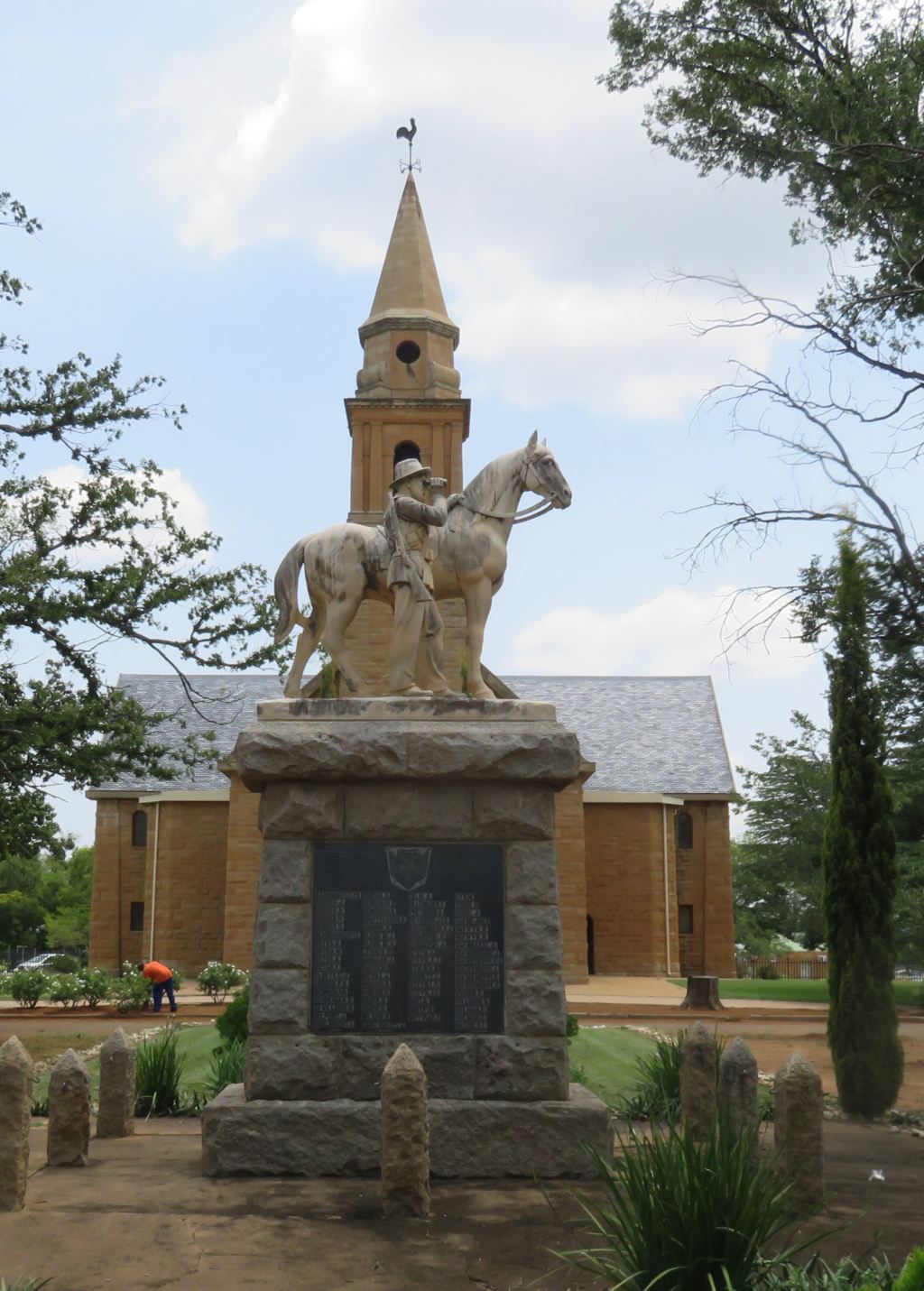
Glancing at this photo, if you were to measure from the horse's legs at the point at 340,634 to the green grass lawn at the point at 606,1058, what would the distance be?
17.8 feet

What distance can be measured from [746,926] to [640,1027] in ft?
103

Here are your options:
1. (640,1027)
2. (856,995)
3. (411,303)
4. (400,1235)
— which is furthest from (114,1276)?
(411,303)

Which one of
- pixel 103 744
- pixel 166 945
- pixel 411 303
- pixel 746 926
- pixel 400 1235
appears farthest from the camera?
pixel 746 926

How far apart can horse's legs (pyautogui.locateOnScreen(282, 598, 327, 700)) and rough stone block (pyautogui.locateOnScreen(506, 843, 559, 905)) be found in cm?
238

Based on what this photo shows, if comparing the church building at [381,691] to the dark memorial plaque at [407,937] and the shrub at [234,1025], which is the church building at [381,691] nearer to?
the shrub at [234,1025]

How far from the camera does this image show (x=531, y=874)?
376 inches

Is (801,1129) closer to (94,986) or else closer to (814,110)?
(814,110)

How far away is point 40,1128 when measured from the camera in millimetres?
11680

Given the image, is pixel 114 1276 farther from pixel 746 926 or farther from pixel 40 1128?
pixel 746 926

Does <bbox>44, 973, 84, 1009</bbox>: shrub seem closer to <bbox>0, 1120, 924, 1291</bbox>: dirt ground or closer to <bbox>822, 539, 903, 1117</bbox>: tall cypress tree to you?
<bbox>822, 539, 903, 1117</bbox>: tall cypress tree

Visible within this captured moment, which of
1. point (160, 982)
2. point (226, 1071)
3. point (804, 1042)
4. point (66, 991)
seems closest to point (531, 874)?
point (226, 1071)

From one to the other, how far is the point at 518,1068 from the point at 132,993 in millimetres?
19429

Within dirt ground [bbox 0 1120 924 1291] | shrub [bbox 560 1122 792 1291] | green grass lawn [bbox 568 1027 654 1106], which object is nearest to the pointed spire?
green grass lawn [bbox 568 1027 654 1106]

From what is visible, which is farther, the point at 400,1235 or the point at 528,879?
the point at 528,879
